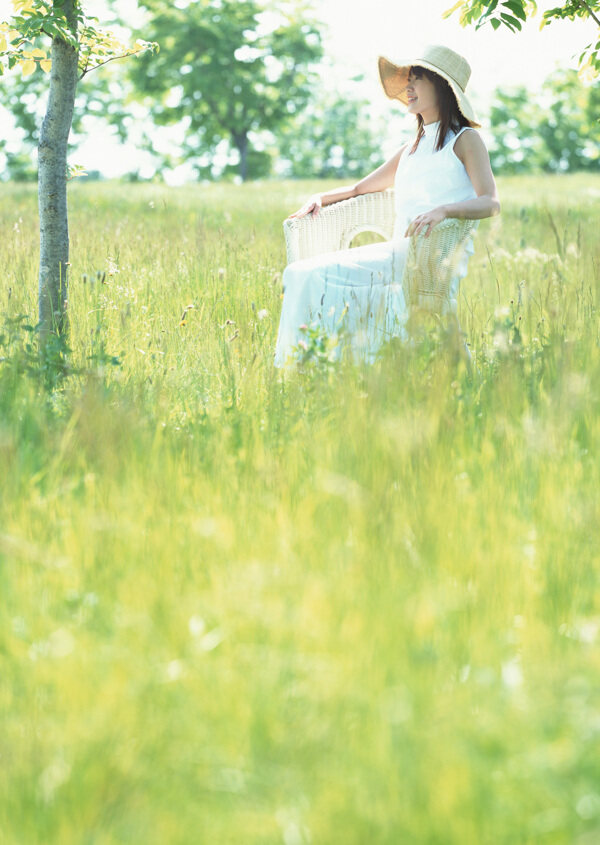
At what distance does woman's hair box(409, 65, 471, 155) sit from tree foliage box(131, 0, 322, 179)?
28716mm

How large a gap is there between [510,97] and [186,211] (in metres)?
45.4

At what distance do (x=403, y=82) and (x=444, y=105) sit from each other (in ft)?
1.76

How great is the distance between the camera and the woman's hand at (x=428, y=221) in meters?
3.70

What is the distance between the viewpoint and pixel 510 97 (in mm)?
50594

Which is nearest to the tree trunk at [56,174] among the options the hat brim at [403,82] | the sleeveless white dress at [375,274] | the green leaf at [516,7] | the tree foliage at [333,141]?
the sleeveless white dress at [375,274]

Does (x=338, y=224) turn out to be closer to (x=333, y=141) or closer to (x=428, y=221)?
(x=428, y=221)

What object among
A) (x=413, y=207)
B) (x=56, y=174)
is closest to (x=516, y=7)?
(x=413, y=207)

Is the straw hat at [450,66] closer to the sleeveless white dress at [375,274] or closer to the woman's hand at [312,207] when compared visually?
the sleeveless white dress at [375,274]

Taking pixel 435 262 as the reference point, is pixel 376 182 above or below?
above

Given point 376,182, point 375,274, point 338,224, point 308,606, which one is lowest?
point 308,606

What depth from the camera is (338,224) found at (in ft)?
15.0

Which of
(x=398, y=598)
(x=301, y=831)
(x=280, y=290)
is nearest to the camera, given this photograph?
(x=301, y=831)

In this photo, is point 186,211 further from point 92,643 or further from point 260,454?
point 92,643

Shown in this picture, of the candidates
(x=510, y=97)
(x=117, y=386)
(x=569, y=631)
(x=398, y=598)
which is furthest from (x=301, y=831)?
(x=510, y=97)
